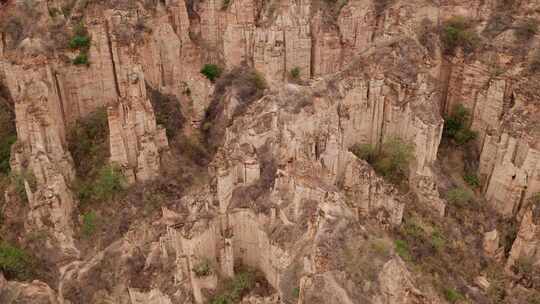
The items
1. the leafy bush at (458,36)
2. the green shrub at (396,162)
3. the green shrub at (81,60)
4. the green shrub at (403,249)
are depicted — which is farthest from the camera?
the green shrub at (81,60)

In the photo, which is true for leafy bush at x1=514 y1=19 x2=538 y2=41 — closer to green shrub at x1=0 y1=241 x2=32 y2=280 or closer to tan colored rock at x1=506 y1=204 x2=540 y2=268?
tan colored rock at x1=506 y1=204 x2=540 y2=268

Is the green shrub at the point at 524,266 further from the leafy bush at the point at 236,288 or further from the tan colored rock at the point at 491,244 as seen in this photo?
the leafy bush at the point at 236,288

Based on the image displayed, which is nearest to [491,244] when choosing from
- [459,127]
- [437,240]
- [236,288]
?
[437,240]

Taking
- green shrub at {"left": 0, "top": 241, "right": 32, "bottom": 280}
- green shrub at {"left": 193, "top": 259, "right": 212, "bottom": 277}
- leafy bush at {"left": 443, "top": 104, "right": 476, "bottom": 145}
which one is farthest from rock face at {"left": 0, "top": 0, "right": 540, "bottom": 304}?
green shrub at {"left": 0, "top": 241, "right": 32, "bottom": 280}

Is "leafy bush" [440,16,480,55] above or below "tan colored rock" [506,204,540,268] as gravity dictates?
above

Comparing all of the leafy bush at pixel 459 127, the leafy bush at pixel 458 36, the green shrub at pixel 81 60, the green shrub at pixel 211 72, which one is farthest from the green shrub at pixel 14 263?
the leafy bush at pixel 458 36

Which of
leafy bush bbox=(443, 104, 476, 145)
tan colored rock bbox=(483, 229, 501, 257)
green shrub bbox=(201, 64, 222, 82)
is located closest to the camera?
tan colored rock bbox=(483, 229, 501, 257)
